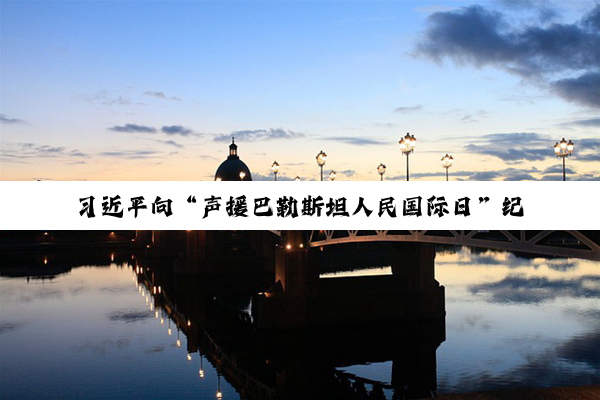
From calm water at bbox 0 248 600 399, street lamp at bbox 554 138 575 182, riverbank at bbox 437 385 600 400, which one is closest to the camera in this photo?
riverbank at bbox 437 385 600 400

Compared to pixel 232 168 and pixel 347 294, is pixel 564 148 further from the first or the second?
pixel 232 168

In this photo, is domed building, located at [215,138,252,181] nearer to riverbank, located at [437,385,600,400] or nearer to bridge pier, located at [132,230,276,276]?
bridge pier, located at [132,230,276,276]

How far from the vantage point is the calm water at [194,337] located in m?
30.8

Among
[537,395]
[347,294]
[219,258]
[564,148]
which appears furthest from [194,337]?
[219,258]

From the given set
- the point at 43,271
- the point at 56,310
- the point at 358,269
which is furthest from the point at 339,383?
the point at 43,271

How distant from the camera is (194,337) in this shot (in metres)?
41.9

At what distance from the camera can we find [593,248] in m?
26.2

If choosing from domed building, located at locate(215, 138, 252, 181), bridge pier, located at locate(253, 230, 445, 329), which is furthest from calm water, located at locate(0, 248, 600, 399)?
domed building, located at locate(215, 138, 252, 181)

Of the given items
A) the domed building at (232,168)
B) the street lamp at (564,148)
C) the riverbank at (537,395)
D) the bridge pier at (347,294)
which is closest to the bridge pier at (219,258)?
the bridge pier at (347,294)

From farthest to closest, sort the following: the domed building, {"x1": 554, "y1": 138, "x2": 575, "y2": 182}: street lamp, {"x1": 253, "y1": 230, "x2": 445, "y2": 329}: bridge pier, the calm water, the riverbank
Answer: the domed building → {"x1": 253, "y1": 230, "x2": 445, "y2": 329}: bridge pier → the calm water → {"x1": 554, "y1": 138, "x2": 575, "y2": 182}: street lamp → the riverbank

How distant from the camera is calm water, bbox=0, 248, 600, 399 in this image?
101 feet

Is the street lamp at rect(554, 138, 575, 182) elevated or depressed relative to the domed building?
depressed

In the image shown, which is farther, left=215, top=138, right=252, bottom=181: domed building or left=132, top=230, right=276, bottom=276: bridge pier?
left=215, top=138, right=252, bottom=181: domed building

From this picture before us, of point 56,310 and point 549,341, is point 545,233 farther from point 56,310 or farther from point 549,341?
point 56,310
